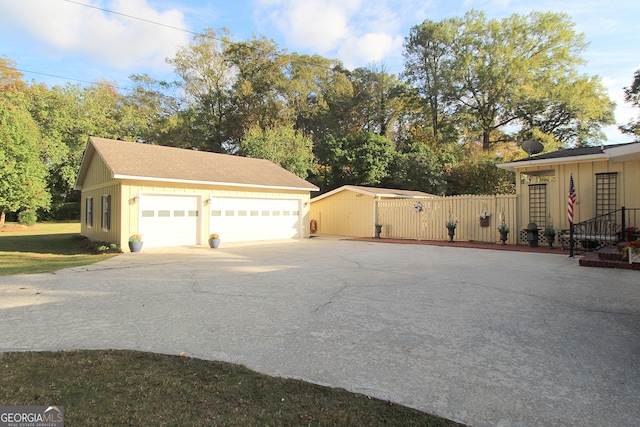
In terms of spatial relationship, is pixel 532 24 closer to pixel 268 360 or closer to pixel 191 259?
pixel 191 259

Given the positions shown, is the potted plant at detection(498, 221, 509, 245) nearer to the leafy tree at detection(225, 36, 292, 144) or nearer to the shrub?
the leafy tree at detection(225, 36, 292, 144)

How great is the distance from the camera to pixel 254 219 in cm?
1686

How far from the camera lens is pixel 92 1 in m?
11.9

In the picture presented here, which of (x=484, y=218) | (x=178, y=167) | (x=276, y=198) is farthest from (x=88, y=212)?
(x=484, y=218)

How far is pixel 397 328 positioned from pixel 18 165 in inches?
1158

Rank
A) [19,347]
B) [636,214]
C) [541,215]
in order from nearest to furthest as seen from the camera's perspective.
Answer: [19,347]
[636,214]
[541,215]

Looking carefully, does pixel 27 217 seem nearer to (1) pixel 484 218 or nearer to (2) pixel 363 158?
(2) pixel 363 158

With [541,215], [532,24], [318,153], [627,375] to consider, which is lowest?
[627,375]

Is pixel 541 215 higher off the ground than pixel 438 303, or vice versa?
pixel 541 215

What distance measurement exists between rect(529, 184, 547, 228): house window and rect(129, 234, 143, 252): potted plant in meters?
14.9

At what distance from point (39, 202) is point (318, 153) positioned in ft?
72.6

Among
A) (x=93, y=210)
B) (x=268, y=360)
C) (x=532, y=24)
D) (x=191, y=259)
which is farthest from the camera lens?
(x=532, y=24)

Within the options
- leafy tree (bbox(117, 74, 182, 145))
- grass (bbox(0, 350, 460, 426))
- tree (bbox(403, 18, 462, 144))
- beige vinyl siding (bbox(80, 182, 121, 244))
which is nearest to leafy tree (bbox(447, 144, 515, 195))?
tree (bbox(403, 18, 462, 144))

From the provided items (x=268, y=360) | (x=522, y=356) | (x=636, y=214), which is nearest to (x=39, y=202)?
(x=268, y=360)
